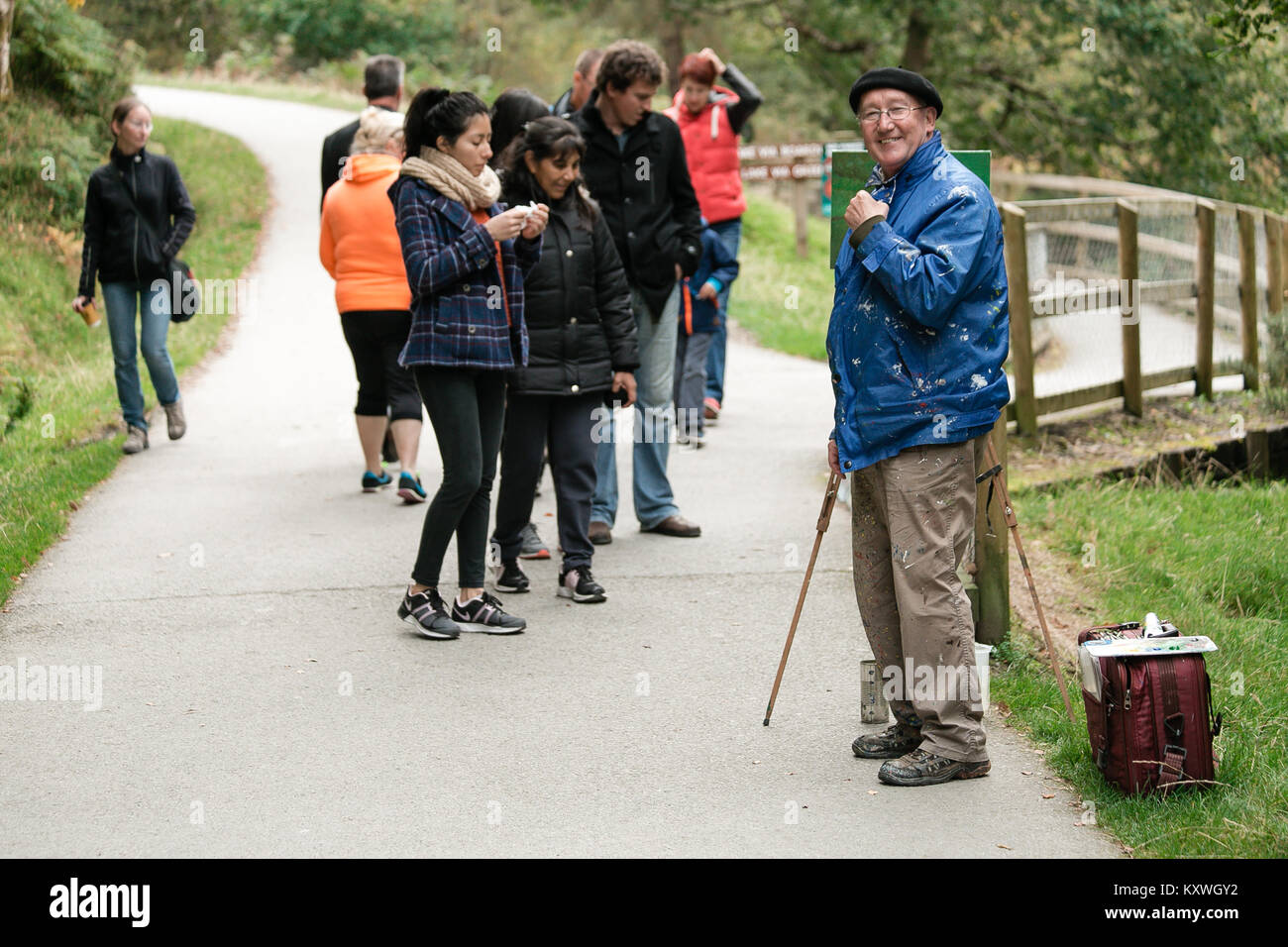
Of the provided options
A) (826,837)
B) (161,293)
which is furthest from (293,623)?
(161,293)

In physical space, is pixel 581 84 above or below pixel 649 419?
above

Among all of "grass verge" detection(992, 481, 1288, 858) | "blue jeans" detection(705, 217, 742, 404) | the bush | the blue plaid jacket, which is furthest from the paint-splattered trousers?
the bush

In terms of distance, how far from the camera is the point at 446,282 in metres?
5.71

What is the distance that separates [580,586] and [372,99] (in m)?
3.40

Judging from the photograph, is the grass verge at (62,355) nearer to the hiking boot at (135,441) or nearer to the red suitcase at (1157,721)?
the hiking boot at (135,441)

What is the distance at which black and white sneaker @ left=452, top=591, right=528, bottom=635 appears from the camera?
6113 millimetres

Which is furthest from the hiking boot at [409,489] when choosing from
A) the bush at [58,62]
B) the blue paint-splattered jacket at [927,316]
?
the bush at [58,62]

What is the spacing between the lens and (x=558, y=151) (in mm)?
6098

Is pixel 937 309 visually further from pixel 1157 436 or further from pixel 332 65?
pixel 332 65

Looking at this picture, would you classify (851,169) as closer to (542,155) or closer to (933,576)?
(542,155)

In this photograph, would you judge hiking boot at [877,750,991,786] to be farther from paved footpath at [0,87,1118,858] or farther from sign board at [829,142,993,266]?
sign board at [829,142,993,266]

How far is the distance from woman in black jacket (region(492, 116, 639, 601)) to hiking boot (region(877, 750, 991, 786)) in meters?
2.21

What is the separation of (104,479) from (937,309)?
239 inches

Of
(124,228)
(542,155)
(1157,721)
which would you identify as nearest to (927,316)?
(1157,721)
